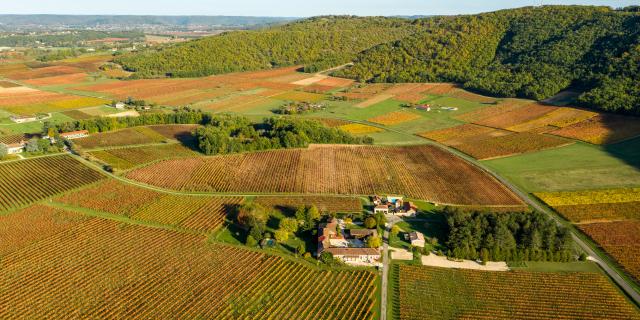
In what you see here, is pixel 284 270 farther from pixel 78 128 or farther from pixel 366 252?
pixel 78 128

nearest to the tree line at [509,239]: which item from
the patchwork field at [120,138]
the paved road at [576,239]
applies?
the paved road at [576,239]

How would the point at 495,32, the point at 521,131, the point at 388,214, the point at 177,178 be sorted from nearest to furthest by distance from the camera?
the point at 388,214
the point at 177,178
the point at 521,131
the point at 495,32

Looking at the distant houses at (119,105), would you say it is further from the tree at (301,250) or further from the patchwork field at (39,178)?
the tree at (301,250)

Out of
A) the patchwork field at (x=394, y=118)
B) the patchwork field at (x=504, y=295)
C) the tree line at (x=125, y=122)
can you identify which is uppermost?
the patchwork field at (x=394, y=118)

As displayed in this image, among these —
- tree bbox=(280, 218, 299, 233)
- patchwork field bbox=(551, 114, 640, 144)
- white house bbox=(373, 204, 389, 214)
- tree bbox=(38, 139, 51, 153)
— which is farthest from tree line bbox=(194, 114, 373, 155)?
patchwork field bbox=(551, 114, 640, 144)

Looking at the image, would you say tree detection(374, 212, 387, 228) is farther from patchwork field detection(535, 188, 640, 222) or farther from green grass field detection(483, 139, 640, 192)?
green grass field detection(483, 139, 640, 192)

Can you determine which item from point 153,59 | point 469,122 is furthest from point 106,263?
point 153,59

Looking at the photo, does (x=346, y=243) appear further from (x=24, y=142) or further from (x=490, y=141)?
(x=24, y=142)
